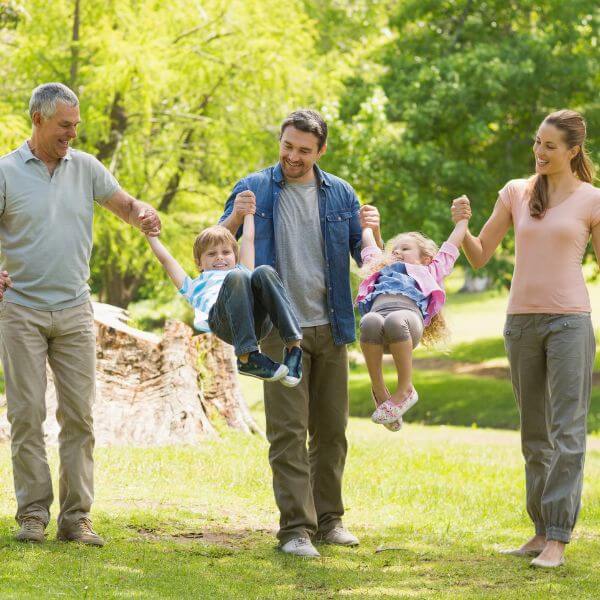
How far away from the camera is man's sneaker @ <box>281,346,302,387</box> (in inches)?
212

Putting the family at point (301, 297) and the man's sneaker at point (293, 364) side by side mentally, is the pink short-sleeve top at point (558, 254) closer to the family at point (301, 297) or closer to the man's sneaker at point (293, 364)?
the family at point (301, 297)

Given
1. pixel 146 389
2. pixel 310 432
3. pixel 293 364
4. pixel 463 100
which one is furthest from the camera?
pixel 463 100

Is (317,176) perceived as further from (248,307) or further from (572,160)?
(572,160)

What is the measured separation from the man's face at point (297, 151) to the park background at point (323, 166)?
84.0 inches

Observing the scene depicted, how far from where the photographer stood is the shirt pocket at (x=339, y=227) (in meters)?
6.05

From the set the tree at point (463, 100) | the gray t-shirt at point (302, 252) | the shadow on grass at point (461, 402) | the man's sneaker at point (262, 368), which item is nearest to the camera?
the man's sneaker at point (262, 368)

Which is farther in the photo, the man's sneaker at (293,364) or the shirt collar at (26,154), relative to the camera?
the shirt collar at (26,154)

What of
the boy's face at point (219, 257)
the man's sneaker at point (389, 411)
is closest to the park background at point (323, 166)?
the man's sneaker at point (389, 411)

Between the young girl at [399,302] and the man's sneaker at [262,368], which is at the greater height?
the young girl at [399,302]

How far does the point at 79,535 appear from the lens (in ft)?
19.3

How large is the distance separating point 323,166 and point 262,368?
1378 cm

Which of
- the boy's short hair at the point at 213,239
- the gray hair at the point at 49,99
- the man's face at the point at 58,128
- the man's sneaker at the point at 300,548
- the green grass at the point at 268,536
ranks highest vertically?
the gray hair at the point at 49,99

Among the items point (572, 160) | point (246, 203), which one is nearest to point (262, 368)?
point (246, 203)

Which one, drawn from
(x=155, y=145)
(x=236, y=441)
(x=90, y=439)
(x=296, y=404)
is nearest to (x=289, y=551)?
(x=296, y=404)
